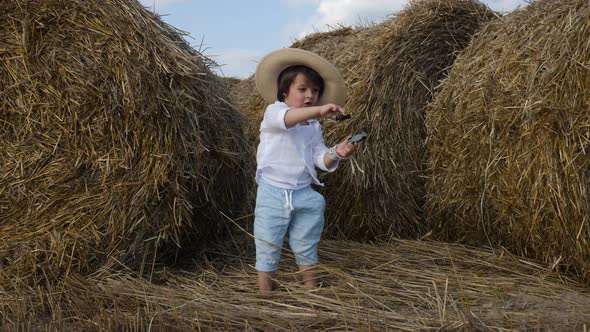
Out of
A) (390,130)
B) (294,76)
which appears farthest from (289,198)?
(390,130)

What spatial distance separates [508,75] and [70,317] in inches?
95.7

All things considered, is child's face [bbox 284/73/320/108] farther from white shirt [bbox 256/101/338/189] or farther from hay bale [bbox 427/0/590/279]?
hay bale [bbox 427/0/590/279]

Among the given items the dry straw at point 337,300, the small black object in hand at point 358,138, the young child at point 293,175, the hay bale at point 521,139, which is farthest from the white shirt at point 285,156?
the hay bale at point 521,139

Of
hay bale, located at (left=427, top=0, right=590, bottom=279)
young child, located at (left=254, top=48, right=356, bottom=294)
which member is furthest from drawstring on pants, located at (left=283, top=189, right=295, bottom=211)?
hay bale, located at (left=427, top=0, right=590, bottom=279)

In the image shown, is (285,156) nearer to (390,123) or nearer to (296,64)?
(296,64)

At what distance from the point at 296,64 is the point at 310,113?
1.64ft

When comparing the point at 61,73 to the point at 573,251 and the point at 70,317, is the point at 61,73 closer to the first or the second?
the point at 70,317

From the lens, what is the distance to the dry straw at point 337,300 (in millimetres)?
2975

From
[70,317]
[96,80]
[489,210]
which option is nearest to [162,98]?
[96,80]

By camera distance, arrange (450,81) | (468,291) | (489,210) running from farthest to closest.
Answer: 1. (450,81)
2. (489,210)
3. (468,291)

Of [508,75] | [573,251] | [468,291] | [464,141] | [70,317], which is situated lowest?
[70,317]

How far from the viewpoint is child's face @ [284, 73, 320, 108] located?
3630 mm

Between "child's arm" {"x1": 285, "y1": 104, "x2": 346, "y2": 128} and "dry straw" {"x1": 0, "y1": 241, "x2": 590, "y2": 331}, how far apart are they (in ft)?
2.28

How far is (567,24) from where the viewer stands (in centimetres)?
352
